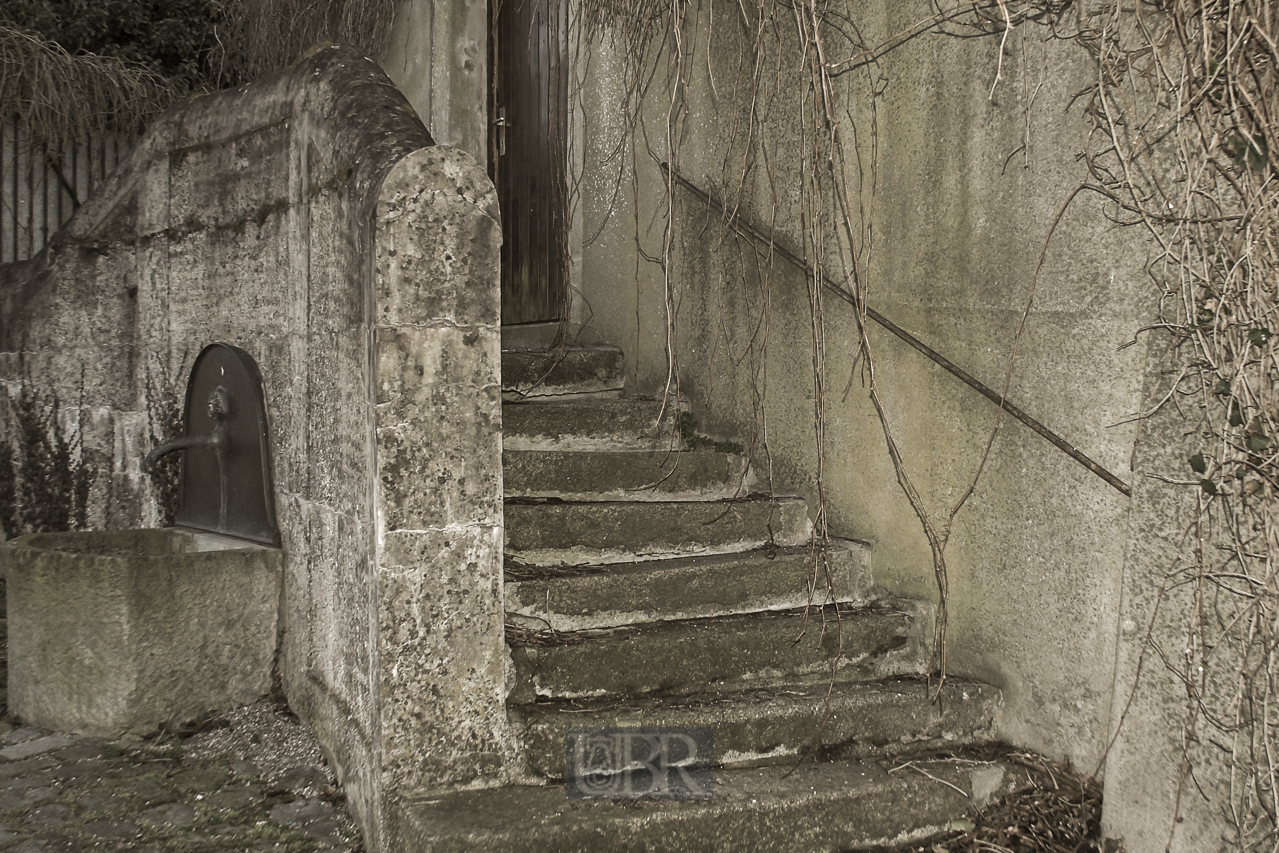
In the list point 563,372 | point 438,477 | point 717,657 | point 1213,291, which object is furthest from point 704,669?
point 563,372

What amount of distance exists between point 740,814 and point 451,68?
4.95 meters

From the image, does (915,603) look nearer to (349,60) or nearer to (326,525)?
(326,525)

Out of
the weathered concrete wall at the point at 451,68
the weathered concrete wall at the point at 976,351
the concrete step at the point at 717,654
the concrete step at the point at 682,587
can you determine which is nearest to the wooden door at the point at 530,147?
the weathered concrete wall at the point at 451,68

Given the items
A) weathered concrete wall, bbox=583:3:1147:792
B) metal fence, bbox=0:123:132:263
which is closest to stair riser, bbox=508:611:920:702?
weathered concrete wall, bbox=583:3:1147:792

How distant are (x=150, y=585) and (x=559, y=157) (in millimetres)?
3121

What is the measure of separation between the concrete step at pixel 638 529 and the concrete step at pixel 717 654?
35 centimetres

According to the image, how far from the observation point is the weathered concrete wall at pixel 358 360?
2.29 m

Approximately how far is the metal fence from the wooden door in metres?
2.46

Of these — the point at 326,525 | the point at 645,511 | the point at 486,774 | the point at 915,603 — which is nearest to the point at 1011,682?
the point at 915,603

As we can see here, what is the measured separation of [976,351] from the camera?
2994 millimetres

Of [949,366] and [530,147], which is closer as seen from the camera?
[949,366]

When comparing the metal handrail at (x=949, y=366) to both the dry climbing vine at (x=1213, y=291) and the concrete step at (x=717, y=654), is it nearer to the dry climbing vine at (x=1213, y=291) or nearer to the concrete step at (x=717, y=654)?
the dry climbing vine at (x=1213, y=291)

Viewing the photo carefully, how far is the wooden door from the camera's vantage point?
527cm

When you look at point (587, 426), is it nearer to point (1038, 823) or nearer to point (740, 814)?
point (740, 814)
